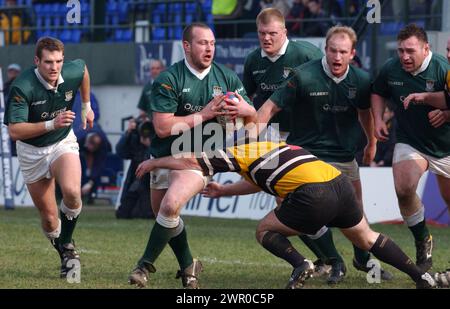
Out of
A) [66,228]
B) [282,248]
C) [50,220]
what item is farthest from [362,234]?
[50,220]

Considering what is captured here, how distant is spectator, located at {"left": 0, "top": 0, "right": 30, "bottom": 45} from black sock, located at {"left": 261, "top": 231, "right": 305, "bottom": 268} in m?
16.6

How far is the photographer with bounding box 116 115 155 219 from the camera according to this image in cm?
1648

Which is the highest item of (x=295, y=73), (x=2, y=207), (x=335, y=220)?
(x=295, y=73)

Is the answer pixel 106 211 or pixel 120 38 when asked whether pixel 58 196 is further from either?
pixel 120 38

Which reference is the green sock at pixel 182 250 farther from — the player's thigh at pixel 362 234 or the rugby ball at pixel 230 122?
the player's thigh at pixel 362 234

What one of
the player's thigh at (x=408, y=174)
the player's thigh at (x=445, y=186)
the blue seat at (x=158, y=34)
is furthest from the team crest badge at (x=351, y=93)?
the blue seat at (x=158, y=34)

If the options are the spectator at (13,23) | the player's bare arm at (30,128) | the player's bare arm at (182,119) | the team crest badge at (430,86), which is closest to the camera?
the player's bare arm at (182,119)

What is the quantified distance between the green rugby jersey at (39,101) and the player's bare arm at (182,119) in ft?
4.97

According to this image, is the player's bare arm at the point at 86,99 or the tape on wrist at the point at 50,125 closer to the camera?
the tape on wrist at the point at 50,125

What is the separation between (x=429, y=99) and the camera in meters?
9.52

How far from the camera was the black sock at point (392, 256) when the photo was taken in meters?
8.84
